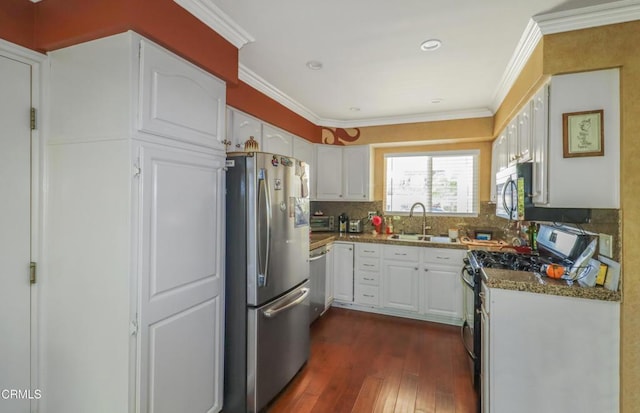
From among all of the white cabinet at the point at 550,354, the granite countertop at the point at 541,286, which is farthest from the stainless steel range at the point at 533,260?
the white cabinet at the point at 550,354

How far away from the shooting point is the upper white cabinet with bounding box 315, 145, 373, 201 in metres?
4.17

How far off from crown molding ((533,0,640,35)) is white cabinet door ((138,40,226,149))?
2005 millimetres

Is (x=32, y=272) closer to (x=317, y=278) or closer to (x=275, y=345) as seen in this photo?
(x=275, y=345)

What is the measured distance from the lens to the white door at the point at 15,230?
4.93 feet

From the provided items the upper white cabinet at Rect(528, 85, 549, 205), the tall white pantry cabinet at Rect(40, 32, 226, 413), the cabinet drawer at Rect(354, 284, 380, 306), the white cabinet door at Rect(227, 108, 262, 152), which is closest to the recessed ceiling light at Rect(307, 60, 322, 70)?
the white cabinet door at Rect(227, 108, 262, 152)

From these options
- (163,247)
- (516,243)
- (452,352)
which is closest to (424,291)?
(452,352)

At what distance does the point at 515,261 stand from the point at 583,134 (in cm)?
105

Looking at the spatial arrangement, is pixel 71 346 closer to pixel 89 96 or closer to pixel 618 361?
pixel 89 96

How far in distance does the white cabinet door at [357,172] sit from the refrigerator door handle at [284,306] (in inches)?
77.5

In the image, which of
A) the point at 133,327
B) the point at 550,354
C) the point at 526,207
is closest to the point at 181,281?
the point at 133,327

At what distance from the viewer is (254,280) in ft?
6.41

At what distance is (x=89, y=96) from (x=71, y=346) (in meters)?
1.31

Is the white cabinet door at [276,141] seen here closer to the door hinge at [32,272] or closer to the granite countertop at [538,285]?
the door hinge at [32,272]

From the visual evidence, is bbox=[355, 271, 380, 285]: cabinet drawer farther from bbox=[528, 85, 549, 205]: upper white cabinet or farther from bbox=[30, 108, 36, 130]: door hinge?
bbox=[30, 108, 36, 130]: door hinge
